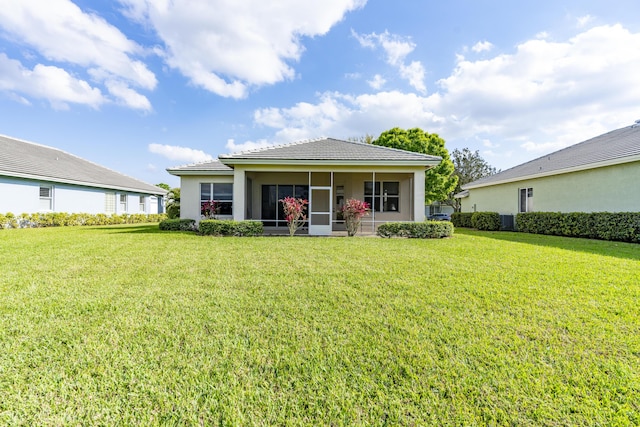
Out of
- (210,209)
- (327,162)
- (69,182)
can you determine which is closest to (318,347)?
(327,162)

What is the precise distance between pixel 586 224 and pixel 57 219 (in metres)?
28.6

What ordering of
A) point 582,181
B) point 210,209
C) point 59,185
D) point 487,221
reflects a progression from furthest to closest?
point 487,221 → point 59,185 → point 210,209 → point 582,181

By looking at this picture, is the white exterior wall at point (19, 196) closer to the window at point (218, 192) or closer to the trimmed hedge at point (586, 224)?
the window at point (218, 192)

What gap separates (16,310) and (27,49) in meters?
17.0

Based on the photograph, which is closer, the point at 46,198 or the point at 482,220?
the point at 46,198

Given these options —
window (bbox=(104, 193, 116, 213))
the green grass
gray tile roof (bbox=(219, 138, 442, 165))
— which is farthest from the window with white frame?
the green grass

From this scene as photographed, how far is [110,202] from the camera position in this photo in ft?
71.8

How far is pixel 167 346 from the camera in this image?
2.93 meters

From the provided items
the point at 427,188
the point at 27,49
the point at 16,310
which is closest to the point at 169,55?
the point at 27,49

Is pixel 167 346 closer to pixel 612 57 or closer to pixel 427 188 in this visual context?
pixel 612 57

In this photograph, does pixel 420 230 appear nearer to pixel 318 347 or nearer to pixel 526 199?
pixel 318 347

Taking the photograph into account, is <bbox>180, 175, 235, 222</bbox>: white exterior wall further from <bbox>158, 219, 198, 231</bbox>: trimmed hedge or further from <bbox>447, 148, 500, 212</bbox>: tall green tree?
<bbox>447, 148, 500, 212</bbox>: tall green tree

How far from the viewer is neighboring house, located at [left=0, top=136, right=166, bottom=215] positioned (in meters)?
15.1

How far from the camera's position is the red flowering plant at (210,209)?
13820 mm
